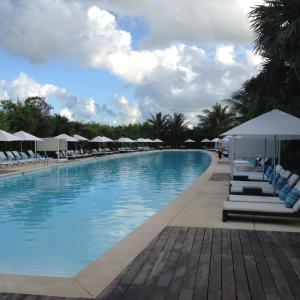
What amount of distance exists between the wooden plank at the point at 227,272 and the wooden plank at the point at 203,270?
171 mm

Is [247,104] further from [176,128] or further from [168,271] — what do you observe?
[176,128]

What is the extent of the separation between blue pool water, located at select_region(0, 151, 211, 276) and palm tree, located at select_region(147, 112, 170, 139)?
4976 centimetres

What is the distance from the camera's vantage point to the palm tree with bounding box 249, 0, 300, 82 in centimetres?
940

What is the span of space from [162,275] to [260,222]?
3.63 m

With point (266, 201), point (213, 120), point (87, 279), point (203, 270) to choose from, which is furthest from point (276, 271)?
point (213, 120)

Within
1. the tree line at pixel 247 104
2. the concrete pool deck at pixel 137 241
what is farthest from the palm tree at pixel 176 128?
the concrete pool deck at pixel 137 241

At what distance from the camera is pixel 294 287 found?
4387 mm

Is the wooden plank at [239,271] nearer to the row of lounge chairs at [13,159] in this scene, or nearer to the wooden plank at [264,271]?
the wooden plank at [264,271]

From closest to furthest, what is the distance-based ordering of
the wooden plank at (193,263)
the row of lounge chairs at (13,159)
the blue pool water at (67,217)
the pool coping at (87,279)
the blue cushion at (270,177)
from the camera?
the pool coping at (87,279) → the wooden plank at (193,263) → the blue pool water at (67,217) → the blue cushion at (270,177) → the row of lounge chairs at (13,159)

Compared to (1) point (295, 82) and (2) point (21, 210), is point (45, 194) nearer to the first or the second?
(2) point (21, 210)

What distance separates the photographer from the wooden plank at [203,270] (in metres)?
4.24

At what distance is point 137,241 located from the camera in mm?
6492

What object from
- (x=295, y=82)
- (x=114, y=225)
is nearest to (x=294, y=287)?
(x=114, y=225)

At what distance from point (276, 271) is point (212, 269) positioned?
2.21ft
